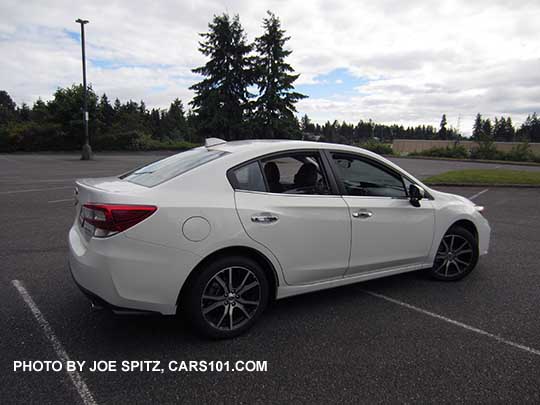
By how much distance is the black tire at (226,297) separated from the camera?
291 centimetres

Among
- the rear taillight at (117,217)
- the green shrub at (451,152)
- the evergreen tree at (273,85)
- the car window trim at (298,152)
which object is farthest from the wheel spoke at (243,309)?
the green shrub at (451,152)

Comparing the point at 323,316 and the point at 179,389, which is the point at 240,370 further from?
the point at 323,316

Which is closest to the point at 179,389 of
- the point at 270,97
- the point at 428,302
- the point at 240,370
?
the point at 240,370

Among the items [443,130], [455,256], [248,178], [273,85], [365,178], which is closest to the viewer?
[248,178]

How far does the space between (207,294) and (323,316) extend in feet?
3.98

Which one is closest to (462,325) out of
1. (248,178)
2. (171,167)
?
(248,178)

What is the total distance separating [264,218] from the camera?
3088 mm

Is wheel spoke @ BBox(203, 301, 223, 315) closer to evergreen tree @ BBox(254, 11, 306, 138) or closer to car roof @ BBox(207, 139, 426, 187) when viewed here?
car roof @ BBox(207, 139, 426, 187)

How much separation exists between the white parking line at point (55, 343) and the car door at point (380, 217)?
7.84 feet

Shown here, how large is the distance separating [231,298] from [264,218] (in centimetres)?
72

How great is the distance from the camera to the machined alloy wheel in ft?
9.87

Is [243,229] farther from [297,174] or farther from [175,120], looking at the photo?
[175,120]

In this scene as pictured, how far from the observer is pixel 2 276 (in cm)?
434

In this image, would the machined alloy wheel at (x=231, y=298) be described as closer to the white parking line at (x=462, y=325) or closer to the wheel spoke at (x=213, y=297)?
the wheel spoke at (x=213, y=297)
